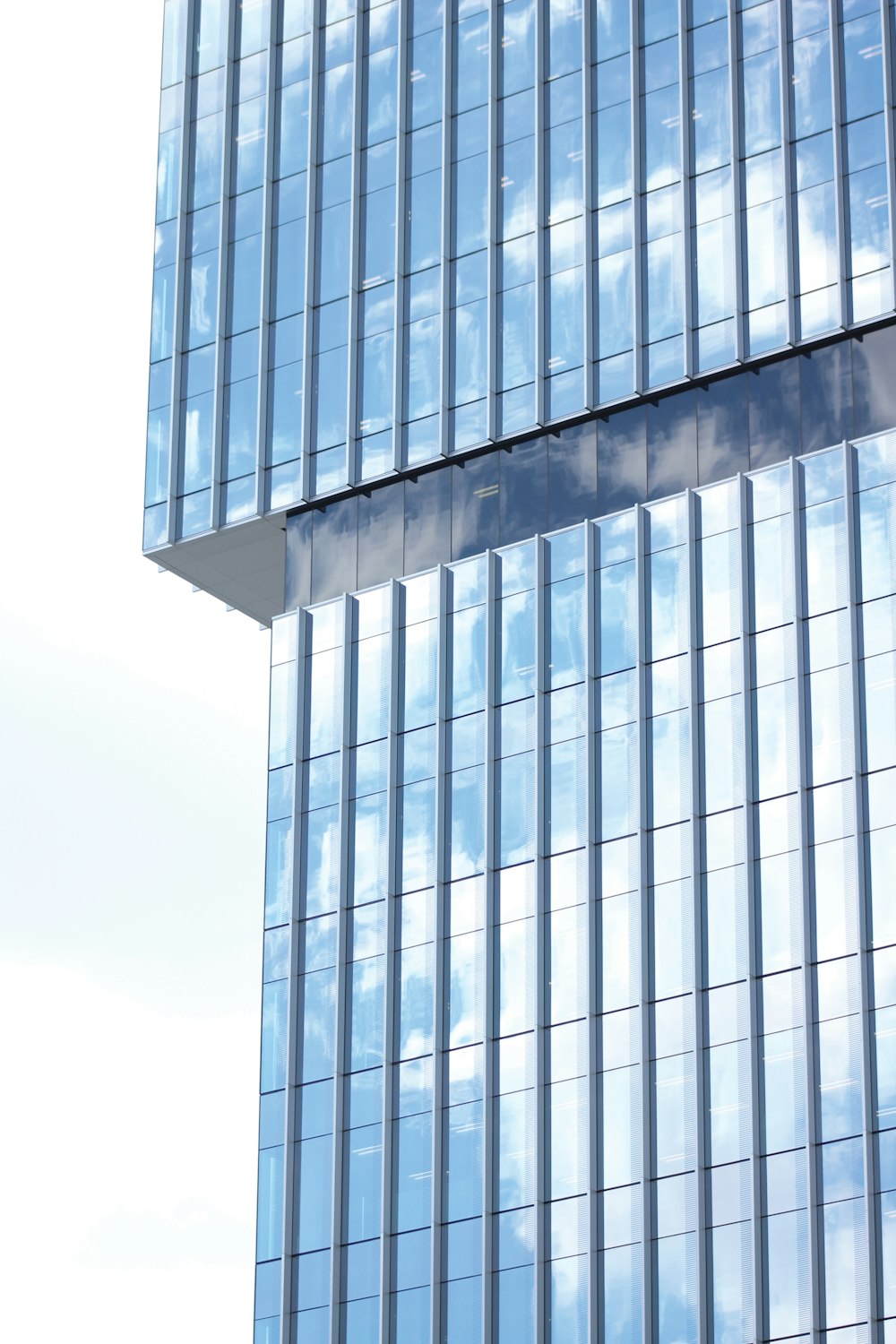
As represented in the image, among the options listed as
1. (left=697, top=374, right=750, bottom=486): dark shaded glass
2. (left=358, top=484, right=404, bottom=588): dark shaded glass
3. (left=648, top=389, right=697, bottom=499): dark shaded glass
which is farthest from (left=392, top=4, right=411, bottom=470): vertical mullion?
(left=697, top=374, right=750, bottom=486): dark shaded glass

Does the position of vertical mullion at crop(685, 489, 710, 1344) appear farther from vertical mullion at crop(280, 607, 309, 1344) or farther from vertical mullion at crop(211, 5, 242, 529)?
vertical mullion at crop(211, 5, 242, 529)

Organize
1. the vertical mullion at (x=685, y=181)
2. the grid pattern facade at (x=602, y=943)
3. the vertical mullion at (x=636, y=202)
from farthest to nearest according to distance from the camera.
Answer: the vertical mullion at (x=636, y=202)
the vertical mullion at (x=685, y=181)
the grid pattern facade at (x=602, y=943)

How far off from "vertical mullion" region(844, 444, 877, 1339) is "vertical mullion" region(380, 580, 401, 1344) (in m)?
14.1

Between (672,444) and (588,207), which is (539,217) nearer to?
(588,207)

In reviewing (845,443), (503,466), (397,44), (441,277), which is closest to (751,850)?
(845,443)

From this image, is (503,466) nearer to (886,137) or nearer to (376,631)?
(376,631)

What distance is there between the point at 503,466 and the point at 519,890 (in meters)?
12.9

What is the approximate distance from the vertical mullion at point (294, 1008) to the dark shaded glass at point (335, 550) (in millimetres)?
1174

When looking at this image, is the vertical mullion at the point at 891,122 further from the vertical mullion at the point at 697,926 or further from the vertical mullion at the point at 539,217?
the vertical mullion at the point at 539,217

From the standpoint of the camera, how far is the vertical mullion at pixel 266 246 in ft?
287

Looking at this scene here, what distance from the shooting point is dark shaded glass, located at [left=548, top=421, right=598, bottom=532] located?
79.8 m

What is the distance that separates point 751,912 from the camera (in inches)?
2805

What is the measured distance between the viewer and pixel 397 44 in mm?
88438

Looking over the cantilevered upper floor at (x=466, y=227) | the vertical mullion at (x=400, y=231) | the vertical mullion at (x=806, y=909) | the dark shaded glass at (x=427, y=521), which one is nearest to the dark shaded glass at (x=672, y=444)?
the cantilevered upper floor at (x=466, y=227)
